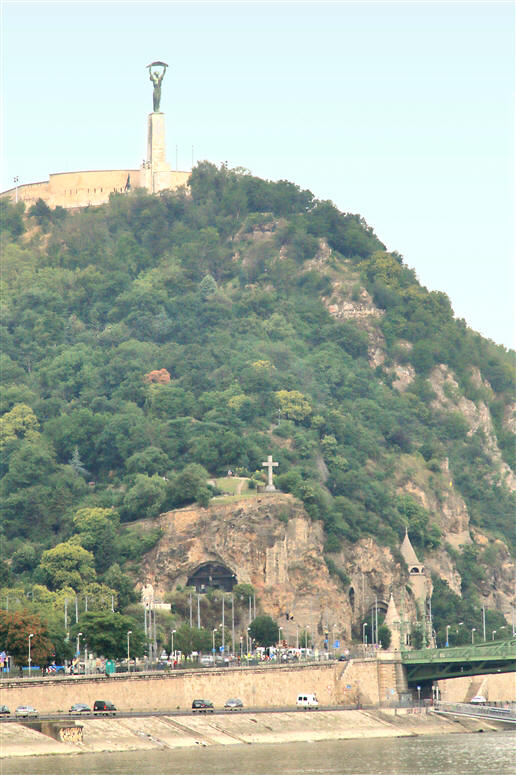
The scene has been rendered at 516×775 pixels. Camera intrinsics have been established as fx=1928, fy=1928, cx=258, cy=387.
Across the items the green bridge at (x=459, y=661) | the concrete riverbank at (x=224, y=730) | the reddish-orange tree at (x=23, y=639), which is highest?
the reddish-orange tree at (x=23, y=639)

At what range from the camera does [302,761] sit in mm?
110812

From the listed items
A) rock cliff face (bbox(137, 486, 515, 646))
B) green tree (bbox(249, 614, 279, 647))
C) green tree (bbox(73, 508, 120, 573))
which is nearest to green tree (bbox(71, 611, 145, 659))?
green tree (bbox(249, 614, 279, 647))

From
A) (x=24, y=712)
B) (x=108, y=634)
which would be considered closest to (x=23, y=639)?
(x=108, y=634)

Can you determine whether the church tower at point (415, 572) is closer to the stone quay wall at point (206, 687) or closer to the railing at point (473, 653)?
the railing at point (473, 653)

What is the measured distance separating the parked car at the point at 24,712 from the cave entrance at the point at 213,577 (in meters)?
62.1

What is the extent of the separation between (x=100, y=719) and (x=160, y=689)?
15.3 metres

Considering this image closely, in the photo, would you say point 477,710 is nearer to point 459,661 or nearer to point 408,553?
point 459,661

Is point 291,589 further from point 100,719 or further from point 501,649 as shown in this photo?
point 100,719

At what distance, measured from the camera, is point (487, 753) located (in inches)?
4599

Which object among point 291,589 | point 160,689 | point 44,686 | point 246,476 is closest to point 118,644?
point 160,689

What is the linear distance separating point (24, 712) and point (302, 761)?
1686cm

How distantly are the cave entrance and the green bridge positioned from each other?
2923cm

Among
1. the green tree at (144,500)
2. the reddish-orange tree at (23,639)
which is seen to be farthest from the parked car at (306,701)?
the green tree at (144,500)

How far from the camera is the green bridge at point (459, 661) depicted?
473ft
